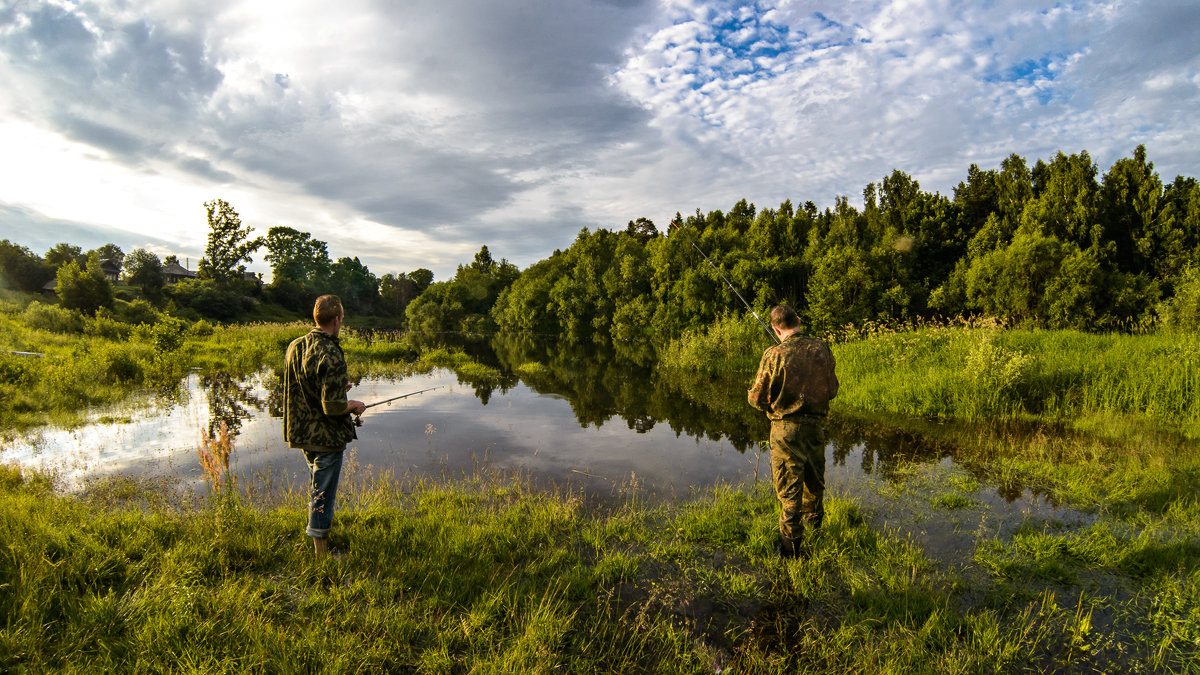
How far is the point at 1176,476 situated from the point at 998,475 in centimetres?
199

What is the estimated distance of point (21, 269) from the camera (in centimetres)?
4428

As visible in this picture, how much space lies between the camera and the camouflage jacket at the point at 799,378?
16.4 ft

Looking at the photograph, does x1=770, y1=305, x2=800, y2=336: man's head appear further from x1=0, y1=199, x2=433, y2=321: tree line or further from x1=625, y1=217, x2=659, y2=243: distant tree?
x1=625, y1=217, x2=659, y2=243: distant tree

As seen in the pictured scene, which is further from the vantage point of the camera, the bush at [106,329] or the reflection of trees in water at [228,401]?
the bush at [106,329]

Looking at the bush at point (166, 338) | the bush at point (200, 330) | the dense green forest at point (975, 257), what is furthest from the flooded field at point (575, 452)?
the bush at point (200, 330)

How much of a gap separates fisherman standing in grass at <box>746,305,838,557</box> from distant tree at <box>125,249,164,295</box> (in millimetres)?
68457

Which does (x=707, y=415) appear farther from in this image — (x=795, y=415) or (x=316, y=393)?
(x=316, y=393)

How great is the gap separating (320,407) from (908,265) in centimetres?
3687

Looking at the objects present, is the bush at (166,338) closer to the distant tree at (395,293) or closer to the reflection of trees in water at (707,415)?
the reflection of trees in water at (707,415)

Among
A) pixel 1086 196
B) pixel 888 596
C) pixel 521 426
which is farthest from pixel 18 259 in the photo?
pixel 1086 196

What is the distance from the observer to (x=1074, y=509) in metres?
6.23

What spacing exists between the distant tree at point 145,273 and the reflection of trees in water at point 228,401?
48.8 metres

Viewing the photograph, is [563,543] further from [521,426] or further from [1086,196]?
[1086,196]

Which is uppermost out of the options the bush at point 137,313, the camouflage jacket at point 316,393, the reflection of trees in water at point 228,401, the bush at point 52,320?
the bush at point 137,313
